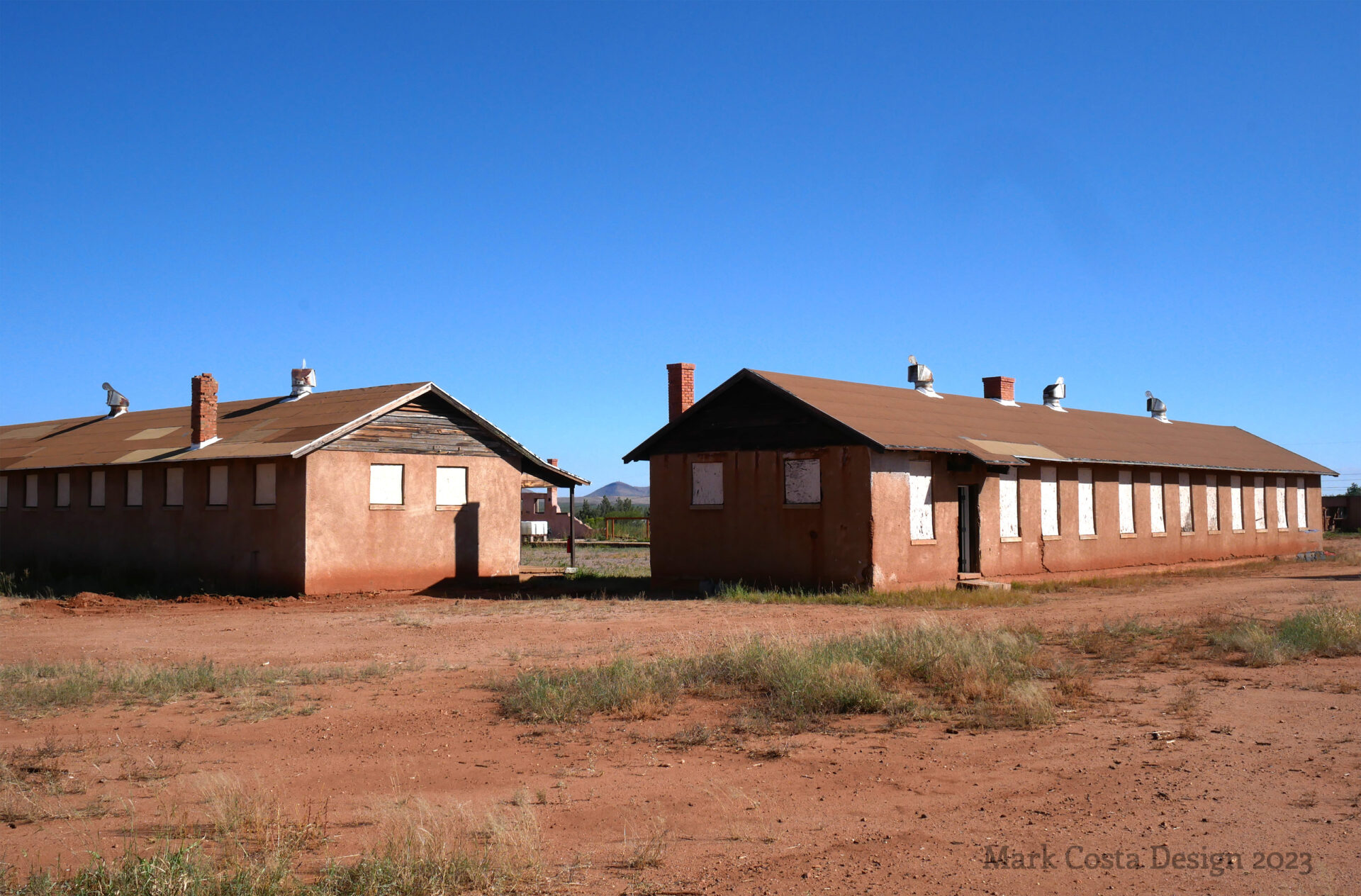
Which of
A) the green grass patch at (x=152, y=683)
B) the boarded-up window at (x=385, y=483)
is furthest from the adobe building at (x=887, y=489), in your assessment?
the green grass patch at (x=152, y=683)

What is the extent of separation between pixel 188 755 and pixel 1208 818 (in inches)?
284

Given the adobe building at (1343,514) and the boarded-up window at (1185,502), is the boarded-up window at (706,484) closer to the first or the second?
the boarded-up window at (1185,502)

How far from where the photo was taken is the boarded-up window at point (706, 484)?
81.5 ft

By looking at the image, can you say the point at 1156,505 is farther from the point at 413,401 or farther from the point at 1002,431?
the point at 413,401

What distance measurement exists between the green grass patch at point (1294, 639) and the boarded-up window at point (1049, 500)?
1190 centimetres

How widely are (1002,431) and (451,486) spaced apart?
1340cm

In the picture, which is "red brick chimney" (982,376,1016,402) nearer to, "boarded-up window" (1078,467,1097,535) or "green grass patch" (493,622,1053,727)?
"boarded-up window" (1078,467,1097,535)

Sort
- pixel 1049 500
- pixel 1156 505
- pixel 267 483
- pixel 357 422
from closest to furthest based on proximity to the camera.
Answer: pixel 357 422 < pixel 267 483 < pixel 1049 500 < pixel 1156 505

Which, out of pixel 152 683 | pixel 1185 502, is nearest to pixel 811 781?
pixel 152 683

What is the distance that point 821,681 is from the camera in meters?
10.4

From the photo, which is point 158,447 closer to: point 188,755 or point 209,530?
point 209,530

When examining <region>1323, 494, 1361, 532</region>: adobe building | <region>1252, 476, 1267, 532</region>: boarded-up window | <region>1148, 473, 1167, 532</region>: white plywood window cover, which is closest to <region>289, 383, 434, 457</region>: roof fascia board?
<region>1148, 473, 1167, 532</region>: white plywood window cover

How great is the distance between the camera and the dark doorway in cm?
2458

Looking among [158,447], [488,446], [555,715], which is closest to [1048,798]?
[555,715]
